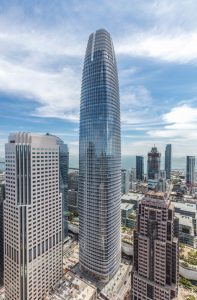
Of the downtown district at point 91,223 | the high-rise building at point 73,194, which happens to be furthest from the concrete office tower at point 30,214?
the high-rise building at point 73,194

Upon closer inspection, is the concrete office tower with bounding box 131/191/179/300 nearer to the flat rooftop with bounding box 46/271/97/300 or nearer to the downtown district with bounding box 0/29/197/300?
the downtown district with bounding box 0/29/197/300

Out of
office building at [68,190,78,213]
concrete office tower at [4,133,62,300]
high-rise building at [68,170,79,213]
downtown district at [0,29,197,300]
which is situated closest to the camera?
concrete office tower at [4,133,62,300]

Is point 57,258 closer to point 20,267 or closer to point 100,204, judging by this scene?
point 20,267

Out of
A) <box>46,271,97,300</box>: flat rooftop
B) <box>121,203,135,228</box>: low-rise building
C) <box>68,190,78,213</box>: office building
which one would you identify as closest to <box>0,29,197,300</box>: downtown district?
<box>46,271,97,300</box>: flat rooftop

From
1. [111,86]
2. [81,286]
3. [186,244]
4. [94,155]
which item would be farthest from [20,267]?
[186,244]

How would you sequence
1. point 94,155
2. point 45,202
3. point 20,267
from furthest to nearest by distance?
1. point 94,155
2. point 45,202
3. point 20,267
